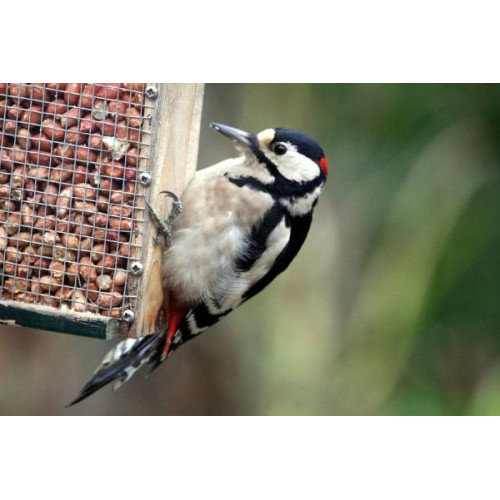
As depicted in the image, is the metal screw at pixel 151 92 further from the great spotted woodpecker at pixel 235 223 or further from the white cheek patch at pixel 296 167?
the white cheek patch at pixel 296 167

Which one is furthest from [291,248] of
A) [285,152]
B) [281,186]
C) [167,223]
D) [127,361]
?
[127,361]

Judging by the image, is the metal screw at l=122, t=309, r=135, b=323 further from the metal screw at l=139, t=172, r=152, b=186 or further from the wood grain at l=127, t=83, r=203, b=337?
the metal screw at l=139, t=172, r=152, b=186

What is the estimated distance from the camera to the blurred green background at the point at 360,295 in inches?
155

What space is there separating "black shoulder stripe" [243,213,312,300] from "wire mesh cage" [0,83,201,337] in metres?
0.49

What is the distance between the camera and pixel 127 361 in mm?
2896

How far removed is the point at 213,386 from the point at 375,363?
96cm

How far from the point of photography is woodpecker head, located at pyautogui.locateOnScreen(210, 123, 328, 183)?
272 centimetres

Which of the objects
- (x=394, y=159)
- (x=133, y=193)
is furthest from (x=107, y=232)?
(x=394, y=159)

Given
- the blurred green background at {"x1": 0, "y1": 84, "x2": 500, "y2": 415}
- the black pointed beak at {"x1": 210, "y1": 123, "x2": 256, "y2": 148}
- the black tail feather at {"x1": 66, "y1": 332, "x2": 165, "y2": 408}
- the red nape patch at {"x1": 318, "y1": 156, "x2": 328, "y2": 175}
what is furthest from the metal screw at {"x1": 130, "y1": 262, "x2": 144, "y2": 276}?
the blurred green background at {"x1": 0, "y1": 84, "x2": 500, "y2": 415}

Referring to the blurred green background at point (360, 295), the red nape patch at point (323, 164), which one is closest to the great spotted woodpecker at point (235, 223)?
the red nape patch at point (323, 164)

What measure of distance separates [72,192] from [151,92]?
370 millimetres

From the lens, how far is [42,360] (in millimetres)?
4238

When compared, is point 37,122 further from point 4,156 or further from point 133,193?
point 133,193

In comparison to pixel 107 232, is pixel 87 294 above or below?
below
